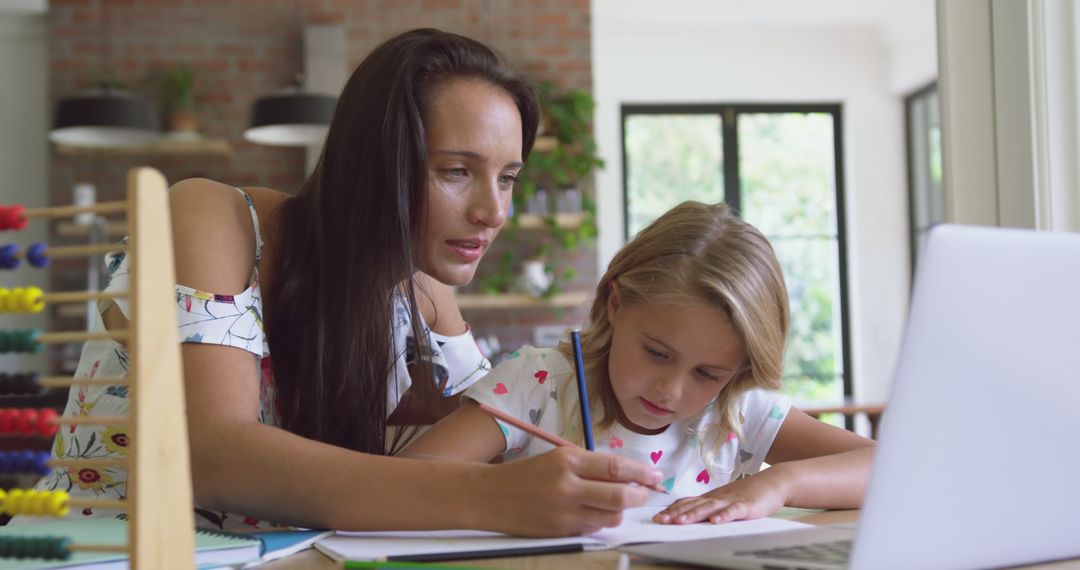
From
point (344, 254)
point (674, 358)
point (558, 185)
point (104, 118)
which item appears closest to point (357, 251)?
point (344, 254)

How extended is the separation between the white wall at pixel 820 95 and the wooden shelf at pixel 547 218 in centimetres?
184

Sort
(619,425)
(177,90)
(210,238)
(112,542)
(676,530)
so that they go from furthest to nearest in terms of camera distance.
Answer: (177,90) < (619,425) < (210,238) < (676,530) < (112,542)

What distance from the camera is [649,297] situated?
56.6 inches

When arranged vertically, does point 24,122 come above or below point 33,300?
above

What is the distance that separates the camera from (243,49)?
18.6 feet

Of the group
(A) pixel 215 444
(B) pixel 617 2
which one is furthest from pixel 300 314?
(B) pixel 617 2

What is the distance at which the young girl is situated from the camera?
138cm

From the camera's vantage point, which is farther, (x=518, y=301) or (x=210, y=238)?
(x=518, y=301)

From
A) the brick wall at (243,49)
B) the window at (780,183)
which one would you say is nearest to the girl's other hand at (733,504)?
the brick wall at (243,49)

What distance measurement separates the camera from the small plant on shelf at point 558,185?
→ 5461 millimetres

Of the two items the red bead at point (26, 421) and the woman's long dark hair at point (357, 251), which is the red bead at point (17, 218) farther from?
the woman's long dark hair at point (357, 251)

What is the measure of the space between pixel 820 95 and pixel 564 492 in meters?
6.90

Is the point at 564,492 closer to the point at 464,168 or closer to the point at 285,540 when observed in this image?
the point at 285,540

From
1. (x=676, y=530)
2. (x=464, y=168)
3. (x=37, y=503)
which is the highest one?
(x=464, y=168)
